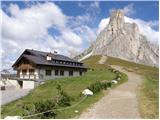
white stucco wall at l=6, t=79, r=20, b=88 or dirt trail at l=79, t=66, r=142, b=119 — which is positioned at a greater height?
white stucco wall at l=6, t=79, r=20, b=88

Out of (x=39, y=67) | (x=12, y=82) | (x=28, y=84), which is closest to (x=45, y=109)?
(x=28, y=84)

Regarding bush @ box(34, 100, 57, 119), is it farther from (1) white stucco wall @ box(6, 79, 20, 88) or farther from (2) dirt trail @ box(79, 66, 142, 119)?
(1) white stucco wall @ box(6, 79, 20, 88)

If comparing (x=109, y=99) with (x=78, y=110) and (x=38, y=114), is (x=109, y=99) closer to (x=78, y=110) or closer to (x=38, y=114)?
(x=78, y=110)

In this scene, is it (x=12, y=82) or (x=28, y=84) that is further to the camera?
(x=12, y=82)

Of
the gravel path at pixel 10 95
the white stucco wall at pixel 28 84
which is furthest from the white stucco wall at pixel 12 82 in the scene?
the white stucco wall at pixel 28 84

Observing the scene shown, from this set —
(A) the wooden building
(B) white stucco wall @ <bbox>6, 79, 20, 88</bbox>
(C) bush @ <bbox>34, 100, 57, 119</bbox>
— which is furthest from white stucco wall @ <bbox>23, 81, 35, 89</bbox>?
→ (C) bush @ <bbox>34, 100, 57, 119</bbox>

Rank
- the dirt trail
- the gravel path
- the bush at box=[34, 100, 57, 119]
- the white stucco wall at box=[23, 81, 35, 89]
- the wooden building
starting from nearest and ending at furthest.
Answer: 1. the bush at box=[34, 100, 57, 119]
2. the dirt trail
3. the gravel path
4. the white stucco wall at box=[23, 81, 35, 89]
5. the wooden building

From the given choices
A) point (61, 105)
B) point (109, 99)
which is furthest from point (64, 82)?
point (61, 105)

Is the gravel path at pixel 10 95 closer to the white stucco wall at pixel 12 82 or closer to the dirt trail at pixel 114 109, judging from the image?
the white stucco wall at pixel 12 82

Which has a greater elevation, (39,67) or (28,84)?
(39,67)

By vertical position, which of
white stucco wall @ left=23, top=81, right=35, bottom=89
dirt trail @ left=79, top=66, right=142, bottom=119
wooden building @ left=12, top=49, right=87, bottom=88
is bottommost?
dirt trail @ left=79, top=66, right=142, bottom=119

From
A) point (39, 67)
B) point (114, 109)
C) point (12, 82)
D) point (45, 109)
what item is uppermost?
point (39, 67)

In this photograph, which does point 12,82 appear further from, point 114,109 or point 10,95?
point 114,109

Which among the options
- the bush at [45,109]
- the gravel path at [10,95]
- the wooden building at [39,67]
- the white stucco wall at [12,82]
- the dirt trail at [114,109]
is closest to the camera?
the bush at [45,109]
